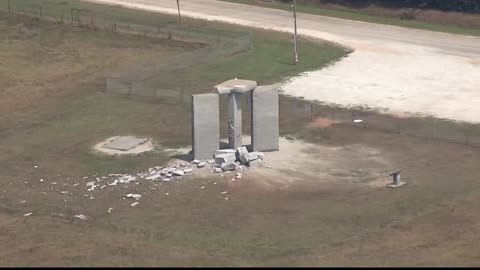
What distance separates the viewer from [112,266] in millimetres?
48250

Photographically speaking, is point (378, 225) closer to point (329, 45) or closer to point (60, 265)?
point (60, 265)

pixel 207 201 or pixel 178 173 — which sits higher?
pixel 178 173

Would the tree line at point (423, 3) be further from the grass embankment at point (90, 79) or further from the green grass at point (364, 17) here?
the grass embankment at point (90, 79)

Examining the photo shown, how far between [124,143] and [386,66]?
92.1 feet

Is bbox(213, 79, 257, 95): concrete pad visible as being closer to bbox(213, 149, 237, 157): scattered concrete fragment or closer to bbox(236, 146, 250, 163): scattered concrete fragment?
bbox(213, 149, 237, 157): scattered concrete fragment

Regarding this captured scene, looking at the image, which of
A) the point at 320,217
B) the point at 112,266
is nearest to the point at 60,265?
the point at 112,266

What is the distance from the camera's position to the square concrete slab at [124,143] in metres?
71.5

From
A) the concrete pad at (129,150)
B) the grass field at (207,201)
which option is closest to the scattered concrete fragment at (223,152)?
the grass field at (207,201)

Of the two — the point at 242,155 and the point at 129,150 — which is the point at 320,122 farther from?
the point at 129,150

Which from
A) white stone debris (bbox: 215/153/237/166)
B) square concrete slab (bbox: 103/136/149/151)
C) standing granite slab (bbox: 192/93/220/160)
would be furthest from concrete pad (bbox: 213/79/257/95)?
square concrete slab (bbox: 103/136/149/151)

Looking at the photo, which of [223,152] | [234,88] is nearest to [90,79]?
[234,88]

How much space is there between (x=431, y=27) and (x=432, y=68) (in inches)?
690

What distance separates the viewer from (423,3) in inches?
4515

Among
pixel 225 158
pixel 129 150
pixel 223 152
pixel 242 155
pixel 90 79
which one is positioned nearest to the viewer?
pixel 225 158
